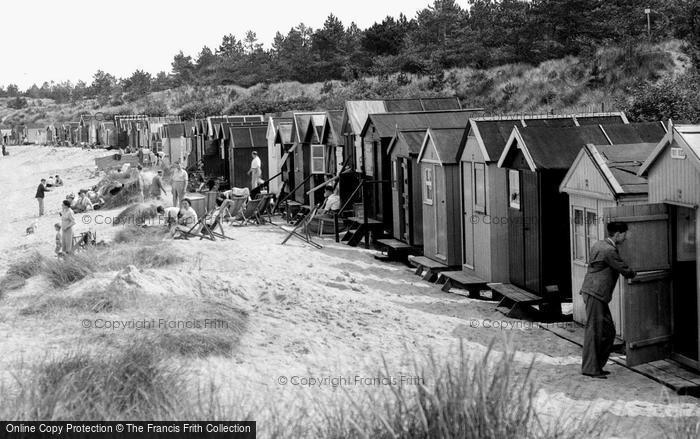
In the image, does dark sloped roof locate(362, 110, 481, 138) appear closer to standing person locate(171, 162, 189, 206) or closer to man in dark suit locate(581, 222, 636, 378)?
standing person locate(171, 162, 189, 206)

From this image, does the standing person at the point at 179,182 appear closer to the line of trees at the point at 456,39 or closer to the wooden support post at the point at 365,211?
the wooden support post at the point at 365,211

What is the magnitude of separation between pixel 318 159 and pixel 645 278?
60.1ft

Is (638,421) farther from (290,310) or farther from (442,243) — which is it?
(442,243)

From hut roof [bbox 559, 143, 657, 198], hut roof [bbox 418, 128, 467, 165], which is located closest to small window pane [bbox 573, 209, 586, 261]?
hut roof [bbox 559, 143, 657, 198]

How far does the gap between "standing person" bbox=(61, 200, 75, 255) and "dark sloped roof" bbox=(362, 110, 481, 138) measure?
304 inches

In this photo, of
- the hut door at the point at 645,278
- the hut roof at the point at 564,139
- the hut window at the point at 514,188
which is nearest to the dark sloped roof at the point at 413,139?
the hut window at the point at 514,188

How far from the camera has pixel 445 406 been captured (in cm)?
646

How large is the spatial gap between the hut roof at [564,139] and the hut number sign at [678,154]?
356 cm

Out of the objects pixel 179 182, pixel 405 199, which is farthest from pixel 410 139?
pixel 179 182

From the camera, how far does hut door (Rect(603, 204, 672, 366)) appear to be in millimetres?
10648

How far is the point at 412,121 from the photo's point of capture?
22844mm

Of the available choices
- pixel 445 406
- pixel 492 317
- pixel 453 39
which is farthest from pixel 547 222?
pixel 453 39

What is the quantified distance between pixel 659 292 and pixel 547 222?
3623 mm

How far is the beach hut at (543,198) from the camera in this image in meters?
14.2
